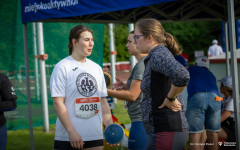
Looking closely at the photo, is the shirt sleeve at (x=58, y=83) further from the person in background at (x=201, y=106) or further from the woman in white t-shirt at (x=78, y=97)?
the person in background at (x=201, y=106)

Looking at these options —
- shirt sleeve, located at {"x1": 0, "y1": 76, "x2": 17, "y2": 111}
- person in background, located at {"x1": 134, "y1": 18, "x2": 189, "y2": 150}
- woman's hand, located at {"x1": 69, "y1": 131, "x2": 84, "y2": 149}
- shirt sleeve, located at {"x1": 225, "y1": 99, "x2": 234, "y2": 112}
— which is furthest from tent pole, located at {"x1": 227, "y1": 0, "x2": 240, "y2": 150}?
shirt sleeve, located at {"x1": 0, "y1": 76, "x2": 17, "y2": 111}

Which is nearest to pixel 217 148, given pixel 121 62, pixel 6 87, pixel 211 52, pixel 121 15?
pixel 6 87

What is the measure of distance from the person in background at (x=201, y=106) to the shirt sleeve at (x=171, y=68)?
2.38 metres

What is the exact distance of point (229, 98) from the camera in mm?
5191

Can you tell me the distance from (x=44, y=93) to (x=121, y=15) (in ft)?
9.30

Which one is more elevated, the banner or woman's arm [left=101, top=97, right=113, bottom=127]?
the banner

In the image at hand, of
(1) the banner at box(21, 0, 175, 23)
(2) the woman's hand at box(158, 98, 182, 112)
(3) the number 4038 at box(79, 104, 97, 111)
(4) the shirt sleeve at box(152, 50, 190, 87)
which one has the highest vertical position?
(1) the banner at box(21, 0, 175, 23)

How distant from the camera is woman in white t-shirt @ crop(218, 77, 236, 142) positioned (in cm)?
517

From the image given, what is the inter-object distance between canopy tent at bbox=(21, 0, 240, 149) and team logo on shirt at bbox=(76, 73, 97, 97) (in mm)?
1402

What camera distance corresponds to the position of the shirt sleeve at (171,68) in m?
2.27

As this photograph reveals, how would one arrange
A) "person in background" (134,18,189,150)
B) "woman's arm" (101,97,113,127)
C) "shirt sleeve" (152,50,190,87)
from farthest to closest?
"woman's arm" (101,97,113,127), "person in background" (134,18,189,150), "shirt sleeve" (152,50,190,87)

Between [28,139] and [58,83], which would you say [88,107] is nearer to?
[58,83]

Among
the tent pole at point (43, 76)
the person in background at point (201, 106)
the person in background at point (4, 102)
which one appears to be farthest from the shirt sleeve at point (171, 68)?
the tent pole at point (43, 76)

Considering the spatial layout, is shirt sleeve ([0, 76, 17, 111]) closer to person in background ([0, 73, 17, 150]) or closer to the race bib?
person in background ([0, 73, 17, 150])
